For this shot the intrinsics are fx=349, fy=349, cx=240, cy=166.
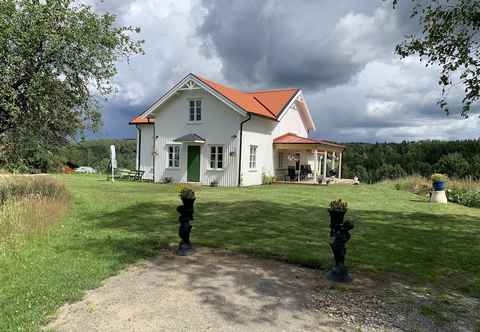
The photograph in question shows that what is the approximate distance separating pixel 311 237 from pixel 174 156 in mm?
15391

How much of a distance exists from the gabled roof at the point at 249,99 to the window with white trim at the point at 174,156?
269 centimetres

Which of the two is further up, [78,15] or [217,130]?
[78,15]

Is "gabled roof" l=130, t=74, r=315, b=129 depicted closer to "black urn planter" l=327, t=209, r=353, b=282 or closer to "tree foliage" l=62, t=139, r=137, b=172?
"black urn planter" l=327, t=209, r=353, b=282

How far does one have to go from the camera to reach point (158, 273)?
16.6 feet

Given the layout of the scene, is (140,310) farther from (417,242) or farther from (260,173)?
(260,173)

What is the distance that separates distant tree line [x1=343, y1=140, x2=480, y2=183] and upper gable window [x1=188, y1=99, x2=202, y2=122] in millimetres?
22246

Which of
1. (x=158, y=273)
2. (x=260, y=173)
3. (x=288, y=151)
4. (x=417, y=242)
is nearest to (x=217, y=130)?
(x=260, y=173)

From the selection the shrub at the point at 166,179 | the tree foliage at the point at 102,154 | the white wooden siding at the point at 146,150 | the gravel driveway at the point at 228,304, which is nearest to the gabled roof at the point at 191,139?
the shrub at the point at 166,179

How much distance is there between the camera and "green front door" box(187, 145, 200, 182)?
67.9ft

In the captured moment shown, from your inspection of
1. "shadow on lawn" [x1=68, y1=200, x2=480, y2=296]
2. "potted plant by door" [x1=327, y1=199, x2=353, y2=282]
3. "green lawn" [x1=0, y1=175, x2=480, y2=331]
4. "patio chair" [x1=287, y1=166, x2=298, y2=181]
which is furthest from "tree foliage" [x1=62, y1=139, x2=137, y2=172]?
"potted plant by door" [x1=327, y1=199, x2=353, y2=282]

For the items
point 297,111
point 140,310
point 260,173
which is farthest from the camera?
point 297,111

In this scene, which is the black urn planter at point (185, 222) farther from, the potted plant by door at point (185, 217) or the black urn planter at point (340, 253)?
the black urn planter at point (340, 253)

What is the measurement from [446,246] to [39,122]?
35.1 feet

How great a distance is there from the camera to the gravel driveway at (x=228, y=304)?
11.7 ft
